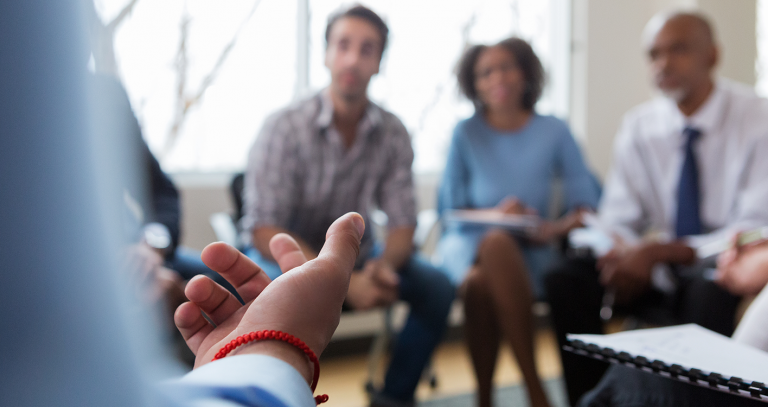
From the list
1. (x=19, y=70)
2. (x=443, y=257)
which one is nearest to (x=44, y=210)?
(x=19, y=70)

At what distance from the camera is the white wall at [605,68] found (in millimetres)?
3273

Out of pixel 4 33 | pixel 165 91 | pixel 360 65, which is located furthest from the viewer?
pixel 165 91

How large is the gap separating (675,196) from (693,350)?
136 centimetres

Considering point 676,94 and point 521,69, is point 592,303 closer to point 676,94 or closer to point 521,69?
point 676,94

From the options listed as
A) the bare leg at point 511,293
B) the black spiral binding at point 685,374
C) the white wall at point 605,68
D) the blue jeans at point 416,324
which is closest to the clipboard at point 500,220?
the bare leg at point 511,293

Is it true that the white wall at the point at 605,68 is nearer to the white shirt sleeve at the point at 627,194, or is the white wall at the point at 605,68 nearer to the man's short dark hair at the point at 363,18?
the white shirt sleeve at the point at 627,194

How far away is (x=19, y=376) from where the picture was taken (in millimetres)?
237

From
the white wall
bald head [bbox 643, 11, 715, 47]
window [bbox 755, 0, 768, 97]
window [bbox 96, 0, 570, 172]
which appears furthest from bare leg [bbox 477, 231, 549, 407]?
window [bbox 755, 0, 768, 97]

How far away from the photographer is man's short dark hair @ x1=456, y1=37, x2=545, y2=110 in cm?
211

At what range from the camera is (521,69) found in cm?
212

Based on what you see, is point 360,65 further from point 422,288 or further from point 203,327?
point 203,327

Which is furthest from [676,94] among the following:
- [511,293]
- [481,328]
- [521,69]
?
[481,328]

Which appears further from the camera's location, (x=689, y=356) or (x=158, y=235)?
(x=158, y=235)

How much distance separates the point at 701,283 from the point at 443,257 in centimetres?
81
